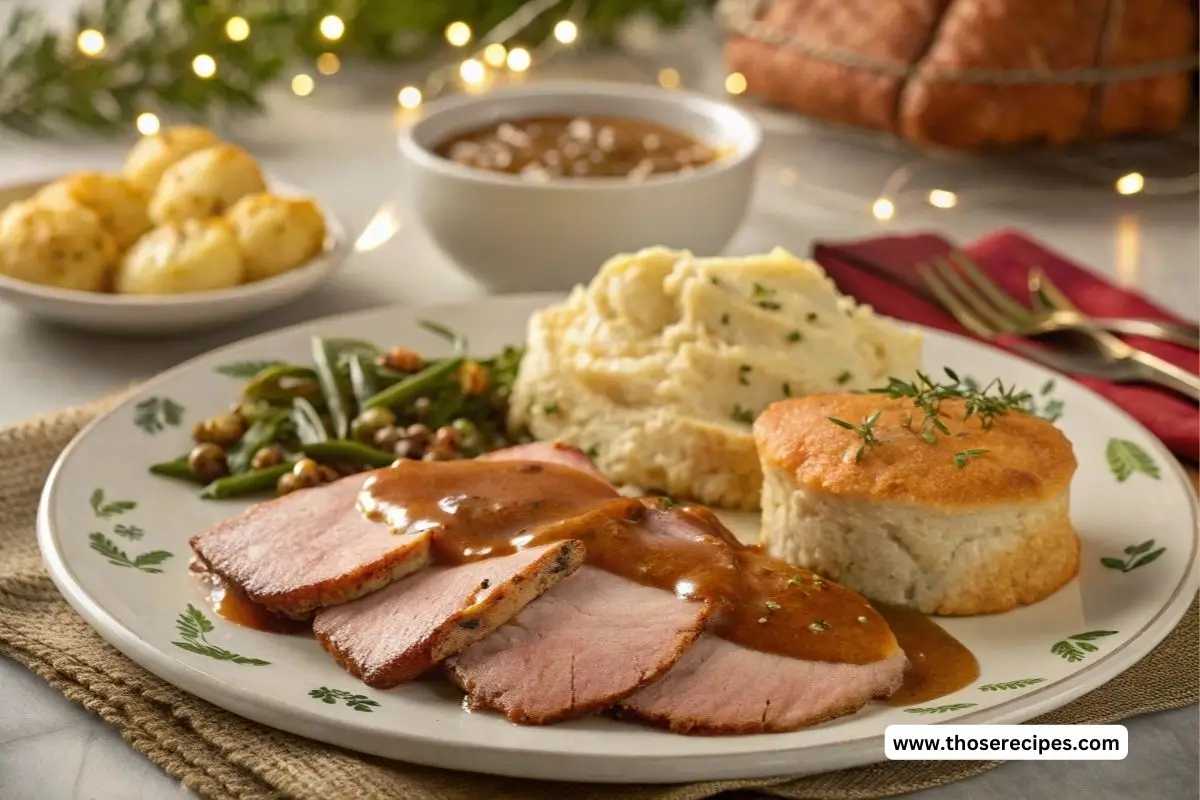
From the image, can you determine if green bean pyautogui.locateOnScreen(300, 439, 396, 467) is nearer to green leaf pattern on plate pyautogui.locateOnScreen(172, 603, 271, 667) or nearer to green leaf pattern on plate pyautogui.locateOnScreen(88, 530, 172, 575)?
green leaf pattern on plate pyautogui.locateOnScreen(88, 530, 172, 575)

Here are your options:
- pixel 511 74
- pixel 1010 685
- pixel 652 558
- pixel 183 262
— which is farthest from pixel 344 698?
pixel 511 74

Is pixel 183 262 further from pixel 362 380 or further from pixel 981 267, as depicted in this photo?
pixel 981 267

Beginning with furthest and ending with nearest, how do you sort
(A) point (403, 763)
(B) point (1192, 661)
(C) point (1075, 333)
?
(C) point (1075, 333)
(B) point (1192, 661)
(A) point (403, 763)

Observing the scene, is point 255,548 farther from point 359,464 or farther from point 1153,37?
point 1153,37

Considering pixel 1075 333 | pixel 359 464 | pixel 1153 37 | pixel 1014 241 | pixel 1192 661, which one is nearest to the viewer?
pixel 1192 661

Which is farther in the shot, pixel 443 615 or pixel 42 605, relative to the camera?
pixel 42 605

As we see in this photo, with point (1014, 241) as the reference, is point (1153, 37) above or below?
above

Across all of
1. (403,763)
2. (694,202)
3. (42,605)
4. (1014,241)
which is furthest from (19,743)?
(1014,241)
